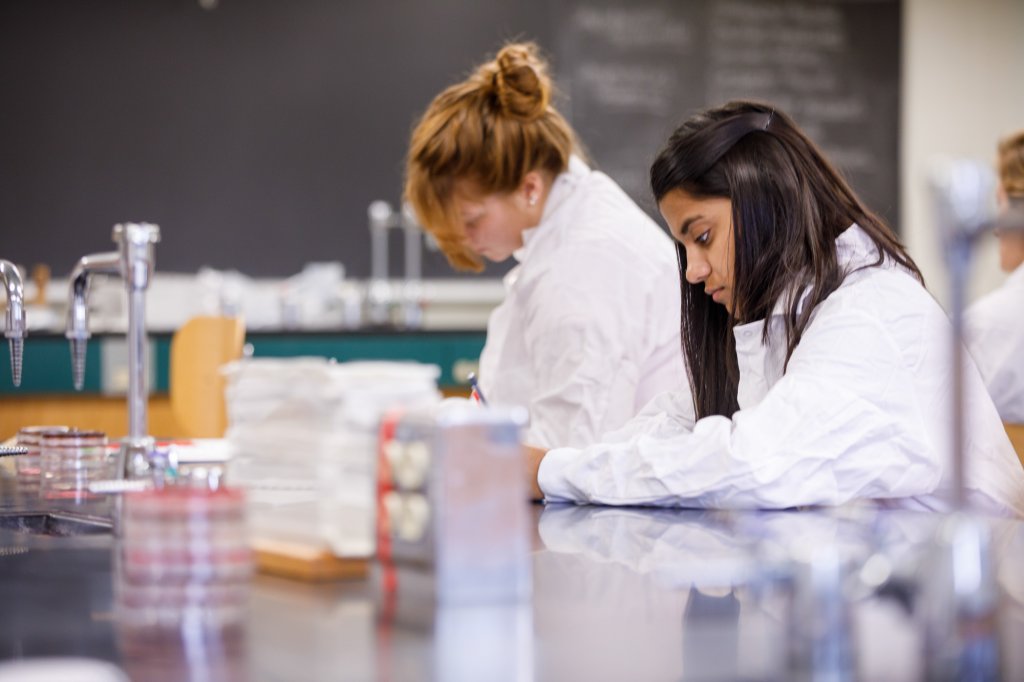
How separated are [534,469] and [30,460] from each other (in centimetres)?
82

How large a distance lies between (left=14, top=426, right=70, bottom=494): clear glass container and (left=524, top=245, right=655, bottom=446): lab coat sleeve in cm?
80

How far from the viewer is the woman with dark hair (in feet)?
4.96

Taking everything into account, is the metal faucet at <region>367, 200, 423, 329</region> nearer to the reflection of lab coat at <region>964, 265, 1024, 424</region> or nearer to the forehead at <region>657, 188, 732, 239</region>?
the reflection of lab coat at <region>964, 265, 1024, 424</region>

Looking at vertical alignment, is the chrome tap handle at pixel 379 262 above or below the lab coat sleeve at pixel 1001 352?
above

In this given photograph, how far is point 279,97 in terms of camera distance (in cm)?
554

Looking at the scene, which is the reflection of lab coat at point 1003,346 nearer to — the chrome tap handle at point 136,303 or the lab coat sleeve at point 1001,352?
the lab coat sleeve at point 1001,352

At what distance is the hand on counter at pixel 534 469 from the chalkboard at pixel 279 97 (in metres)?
3.61

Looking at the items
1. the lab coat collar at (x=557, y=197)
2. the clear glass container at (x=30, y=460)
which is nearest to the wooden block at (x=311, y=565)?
the clear glass container at (x=30, y=460)

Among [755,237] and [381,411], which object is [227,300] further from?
[381,411]

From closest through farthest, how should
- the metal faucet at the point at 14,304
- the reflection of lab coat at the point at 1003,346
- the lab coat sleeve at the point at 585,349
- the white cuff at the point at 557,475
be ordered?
the white cuff at the point at 557,475, the metal faucet at the point at 14,304, the lab coat sleeve at the point at 585,349, the reflection of lab coat at the point at 1003,346

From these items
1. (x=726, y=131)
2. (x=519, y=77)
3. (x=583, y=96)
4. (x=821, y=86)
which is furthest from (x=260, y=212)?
(x=726, y=131)

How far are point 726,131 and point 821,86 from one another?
457cm

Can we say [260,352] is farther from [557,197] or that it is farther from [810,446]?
[810,446]

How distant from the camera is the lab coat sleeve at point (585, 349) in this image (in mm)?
2270
